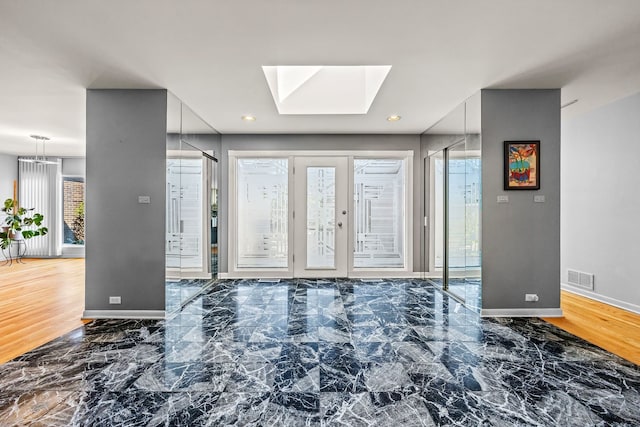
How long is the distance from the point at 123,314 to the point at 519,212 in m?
4.37

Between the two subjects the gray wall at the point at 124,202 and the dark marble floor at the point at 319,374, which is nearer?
the dark marble floor at the point at 319,374

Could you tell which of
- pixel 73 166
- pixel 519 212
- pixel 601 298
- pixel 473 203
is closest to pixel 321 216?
pixel 473 203

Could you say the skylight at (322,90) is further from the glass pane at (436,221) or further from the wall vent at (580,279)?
the wall vent at (580,279)

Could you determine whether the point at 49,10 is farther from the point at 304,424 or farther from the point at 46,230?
the point at 46,230

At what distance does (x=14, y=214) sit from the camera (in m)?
7.41

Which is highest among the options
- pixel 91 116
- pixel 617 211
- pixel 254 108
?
pixel 254 108

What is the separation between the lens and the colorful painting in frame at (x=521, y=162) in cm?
343

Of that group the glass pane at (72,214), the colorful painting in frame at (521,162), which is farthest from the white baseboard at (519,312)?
the glass pane at (72,214)

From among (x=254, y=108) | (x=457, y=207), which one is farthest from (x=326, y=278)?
(x=254, y=108)

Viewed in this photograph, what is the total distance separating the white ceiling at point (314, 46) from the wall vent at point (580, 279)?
2219 millimetres

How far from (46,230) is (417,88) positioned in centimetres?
866

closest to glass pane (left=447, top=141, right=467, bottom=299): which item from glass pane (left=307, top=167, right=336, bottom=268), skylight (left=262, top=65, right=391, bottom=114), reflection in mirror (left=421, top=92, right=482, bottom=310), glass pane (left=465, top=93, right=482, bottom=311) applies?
reflection in mirror (left=421, top=92, right=482, bottom=310)

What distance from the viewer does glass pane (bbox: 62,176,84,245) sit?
26.1ft

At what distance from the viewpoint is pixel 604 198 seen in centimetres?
402
